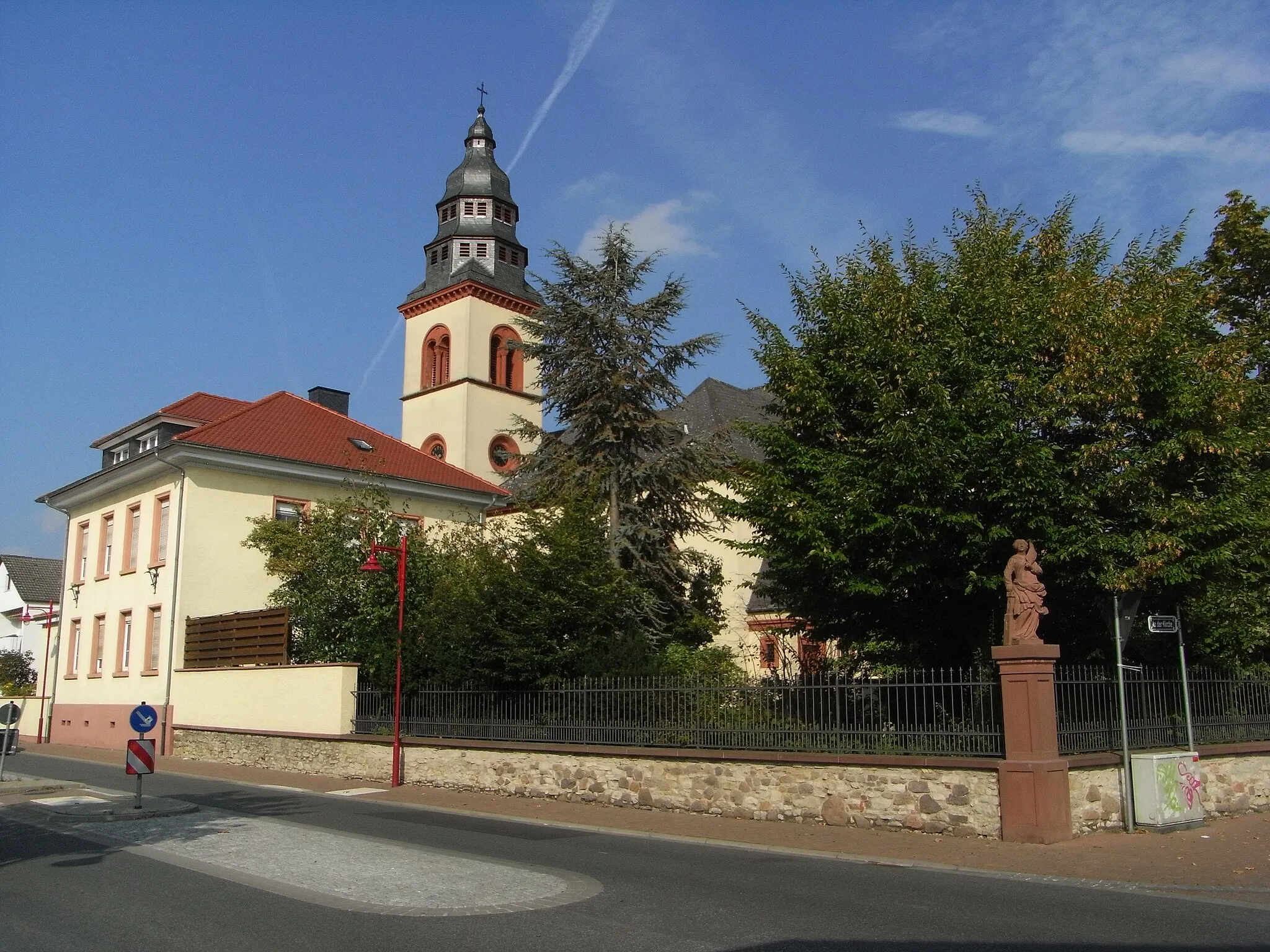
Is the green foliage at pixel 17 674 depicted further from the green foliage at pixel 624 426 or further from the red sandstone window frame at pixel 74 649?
the green foliage at pixel 624 426

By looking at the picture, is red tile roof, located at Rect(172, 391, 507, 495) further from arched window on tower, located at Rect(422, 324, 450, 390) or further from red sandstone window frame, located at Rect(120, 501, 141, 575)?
arched window on tower, located at Rect(422, 324, 450, 390)

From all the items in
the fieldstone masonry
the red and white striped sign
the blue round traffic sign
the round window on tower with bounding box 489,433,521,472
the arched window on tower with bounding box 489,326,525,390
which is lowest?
the fieldstone masonry

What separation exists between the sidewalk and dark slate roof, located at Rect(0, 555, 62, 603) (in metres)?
53.3

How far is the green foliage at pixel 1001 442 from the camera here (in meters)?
14.5

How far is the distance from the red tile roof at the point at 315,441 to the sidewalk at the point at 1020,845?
52.3 feet

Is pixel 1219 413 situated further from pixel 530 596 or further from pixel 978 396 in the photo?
pixel 530 596

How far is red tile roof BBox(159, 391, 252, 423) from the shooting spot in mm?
33344

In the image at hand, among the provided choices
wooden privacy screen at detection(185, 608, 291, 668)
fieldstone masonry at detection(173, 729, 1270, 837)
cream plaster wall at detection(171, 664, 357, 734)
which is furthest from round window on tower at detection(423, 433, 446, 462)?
fieldstone masonry at detection(173, 729, 1270, 837)

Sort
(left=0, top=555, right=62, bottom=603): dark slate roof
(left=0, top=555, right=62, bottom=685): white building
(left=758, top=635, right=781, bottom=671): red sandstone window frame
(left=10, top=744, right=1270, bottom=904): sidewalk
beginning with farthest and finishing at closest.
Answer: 1. (left=0, top=555, right=62, bottom=603): dark slate roof
2. (left=0, top=555, right=62, bottom=685): white building
3. (left=758, top=635, right=781, bottom=671): red sandstone window frame
4. (left=10, top=744, right=1270, bottom=904): sidewalk

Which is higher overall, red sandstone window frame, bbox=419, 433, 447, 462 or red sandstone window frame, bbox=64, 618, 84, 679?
red sandstone window frame, bbox=419, 433, 447, 462

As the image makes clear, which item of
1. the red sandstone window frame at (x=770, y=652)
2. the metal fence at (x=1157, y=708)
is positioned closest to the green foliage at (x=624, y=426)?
the red sandstone window frame at (x=770, y=652)

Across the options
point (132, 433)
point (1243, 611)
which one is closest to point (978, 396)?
point (1243, 611)

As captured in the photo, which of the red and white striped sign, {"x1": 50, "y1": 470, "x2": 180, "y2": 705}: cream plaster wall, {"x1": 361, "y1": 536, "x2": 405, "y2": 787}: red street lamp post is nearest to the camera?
the red and white striped sign

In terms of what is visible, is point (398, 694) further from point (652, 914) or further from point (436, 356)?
point (436, 356)
